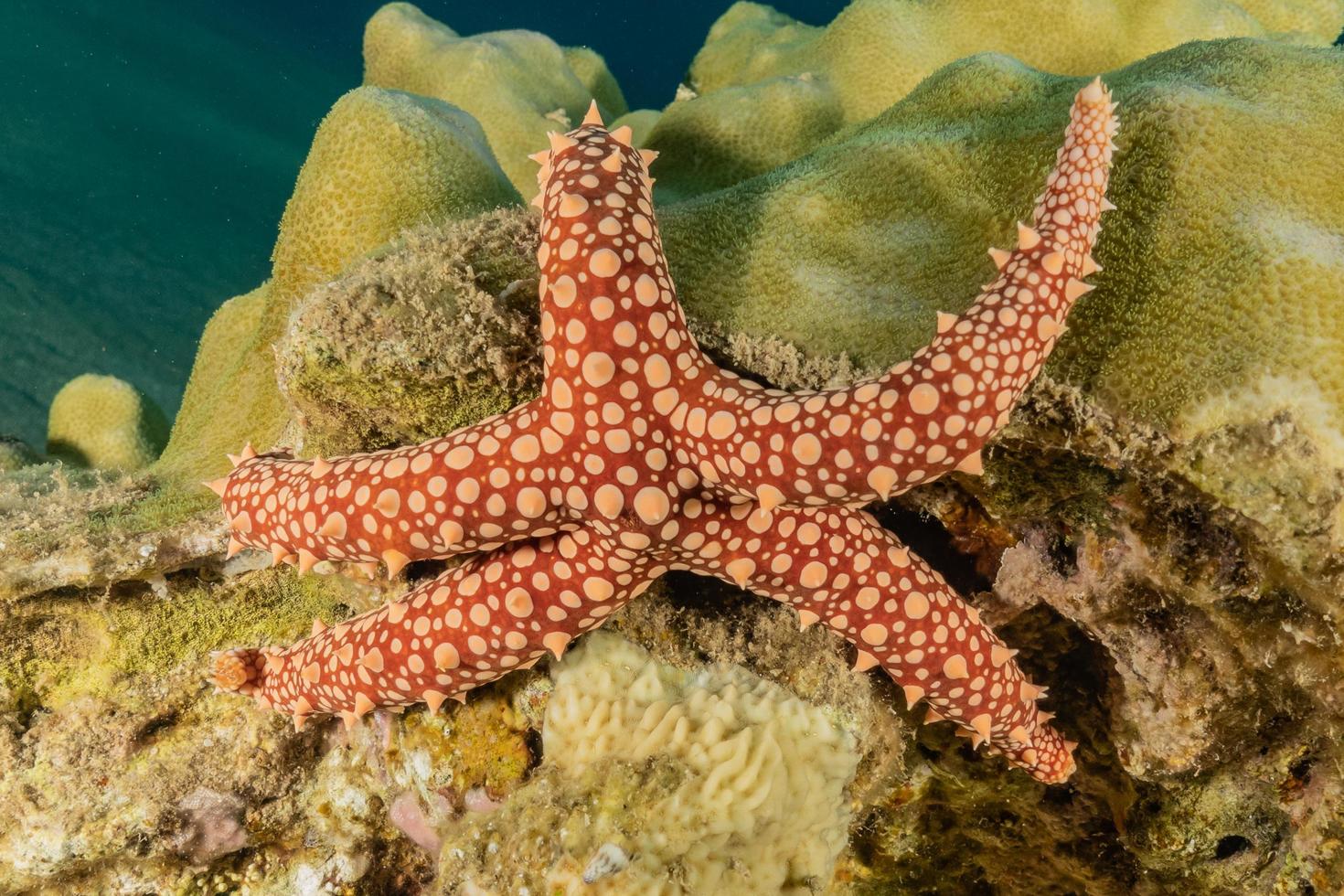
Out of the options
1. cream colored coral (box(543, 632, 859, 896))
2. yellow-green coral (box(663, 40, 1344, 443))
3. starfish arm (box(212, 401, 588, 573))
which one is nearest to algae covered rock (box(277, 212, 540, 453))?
starfish arm (box(212, 401, 588, 573))

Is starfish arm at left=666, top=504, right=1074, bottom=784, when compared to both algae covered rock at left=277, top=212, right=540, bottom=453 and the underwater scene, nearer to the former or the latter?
the underwater scene

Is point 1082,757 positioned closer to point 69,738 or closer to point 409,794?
point 409,794

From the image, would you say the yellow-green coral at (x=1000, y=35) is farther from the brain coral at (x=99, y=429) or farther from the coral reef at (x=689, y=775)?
the brain coral at (x=99, y=429)

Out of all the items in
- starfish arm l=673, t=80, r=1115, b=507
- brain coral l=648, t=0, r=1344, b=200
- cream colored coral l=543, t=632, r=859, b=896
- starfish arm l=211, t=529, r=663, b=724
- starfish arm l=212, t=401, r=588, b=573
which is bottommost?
cream colored coral l=543, t=632, r=859, b=896

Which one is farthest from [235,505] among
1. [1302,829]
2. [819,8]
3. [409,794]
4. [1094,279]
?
[819,8]

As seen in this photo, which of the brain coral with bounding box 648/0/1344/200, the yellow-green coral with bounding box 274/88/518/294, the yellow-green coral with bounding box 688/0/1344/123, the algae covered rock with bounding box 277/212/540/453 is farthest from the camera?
the yellow-green coral with bounding box 688/0/1344/123

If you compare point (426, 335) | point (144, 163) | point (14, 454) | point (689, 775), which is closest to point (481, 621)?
point (689, 775)

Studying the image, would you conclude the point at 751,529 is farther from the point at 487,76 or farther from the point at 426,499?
the point at 487,76
